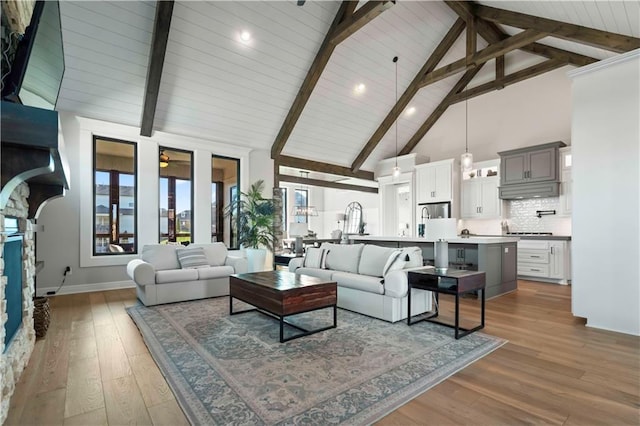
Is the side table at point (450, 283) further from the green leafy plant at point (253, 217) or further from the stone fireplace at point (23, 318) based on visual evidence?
the green leafy plant at point (253, 217)

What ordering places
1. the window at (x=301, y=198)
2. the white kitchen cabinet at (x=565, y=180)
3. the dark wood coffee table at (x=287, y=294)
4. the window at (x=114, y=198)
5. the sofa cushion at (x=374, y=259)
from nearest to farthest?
1. the dark wood coffee table at (x=287, y=294)
2. the sofa cushion at (x=374, y=259)
3. the window at (x=114, y=198)
4. the white kitchen cabinet at (x=565, y=180)
5. the window at (x=301, y=198)

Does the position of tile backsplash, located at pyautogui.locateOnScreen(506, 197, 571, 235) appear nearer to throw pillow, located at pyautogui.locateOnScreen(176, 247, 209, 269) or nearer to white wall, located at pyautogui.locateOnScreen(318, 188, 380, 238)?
white wall, located at pyautogui.locateOnScreen(318, 188, 380, 238)

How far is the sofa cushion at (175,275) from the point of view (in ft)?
13.9

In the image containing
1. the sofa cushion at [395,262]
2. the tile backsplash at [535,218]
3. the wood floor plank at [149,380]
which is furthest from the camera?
the tile backsplash at [535,218]

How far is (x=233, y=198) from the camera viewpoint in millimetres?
7316

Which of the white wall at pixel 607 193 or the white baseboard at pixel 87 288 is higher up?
the white wall at pixel 607 193

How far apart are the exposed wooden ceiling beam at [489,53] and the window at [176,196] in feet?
18.3

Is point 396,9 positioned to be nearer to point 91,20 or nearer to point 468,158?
point 468,158

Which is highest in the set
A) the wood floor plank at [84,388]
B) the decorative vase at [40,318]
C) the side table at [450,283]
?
the side table at [450,283]

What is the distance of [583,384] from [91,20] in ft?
21.0

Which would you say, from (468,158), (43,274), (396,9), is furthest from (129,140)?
(468,158)

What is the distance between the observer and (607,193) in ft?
10.9

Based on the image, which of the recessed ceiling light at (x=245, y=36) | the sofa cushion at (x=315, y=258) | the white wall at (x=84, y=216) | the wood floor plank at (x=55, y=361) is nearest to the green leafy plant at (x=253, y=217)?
the white wall at (x=84, y=216)

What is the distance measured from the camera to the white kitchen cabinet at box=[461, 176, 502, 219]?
7176 millimetres
